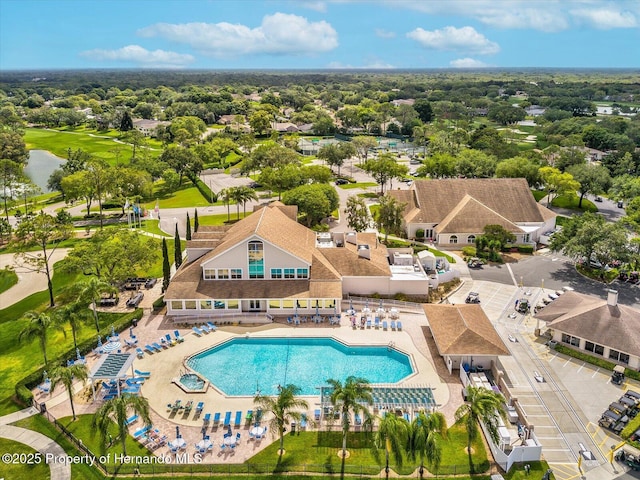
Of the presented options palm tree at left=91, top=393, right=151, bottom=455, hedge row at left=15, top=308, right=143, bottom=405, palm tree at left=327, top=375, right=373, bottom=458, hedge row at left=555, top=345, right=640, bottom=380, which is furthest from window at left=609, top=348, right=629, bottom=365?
hedge row at left=15, top=308, right=143, bottom=405

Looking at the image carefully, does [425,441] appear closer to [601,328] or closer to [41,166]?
[601,328]

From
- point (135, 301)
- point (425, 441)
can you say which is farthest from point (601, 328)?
point (135, 301)

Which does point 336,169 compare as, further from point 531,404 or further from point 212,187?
point 531,404

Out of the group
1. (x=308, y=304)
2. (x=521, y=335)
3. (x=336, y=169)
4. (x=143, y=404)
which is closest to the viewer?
(x=143, y=404)

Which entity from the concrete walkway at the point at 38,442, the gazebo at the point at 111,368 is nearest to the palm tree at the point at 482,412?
the gazebo at the point at 111,368

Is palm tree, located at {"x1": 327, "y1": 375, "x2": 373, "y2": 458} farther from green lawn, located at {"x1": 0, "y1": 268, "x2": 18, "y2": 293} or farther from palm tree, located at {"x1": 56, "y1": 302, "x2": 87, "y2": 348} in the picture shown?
green lawn, located at {"x1": 0, "y1": 268, "x2": 18, "y2": 293}

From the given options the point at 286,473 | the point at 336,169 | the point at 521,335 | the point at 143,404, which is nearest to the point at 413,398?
the point at 286,473

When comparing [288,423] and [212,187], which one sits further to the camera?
[212,187]
